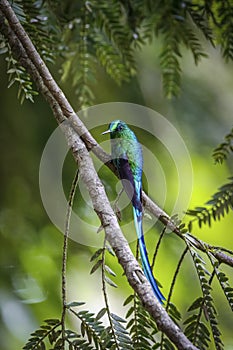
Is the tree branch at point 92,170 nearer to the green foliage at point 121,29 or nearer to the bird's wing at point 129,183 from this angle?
the bird's wing at point 129,183

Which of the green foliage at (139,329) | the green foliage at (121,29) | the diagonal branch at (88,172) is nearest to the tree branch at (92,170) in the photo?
the diagonal branch at (88,172)

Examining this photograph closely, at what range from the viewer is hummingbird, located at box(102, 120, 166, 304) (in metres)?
0.69

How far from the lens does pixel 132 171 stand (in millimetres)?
802

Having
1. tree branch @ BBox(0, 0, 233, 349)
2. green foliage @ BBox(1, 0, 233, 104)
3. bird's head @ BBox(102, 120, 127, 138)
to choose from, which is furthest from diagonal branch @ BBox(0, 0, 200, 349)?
green foliage @ BBox(1, 0, 233, 104)

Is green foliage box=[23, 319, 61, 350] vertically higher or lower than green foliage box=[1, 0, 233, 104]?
lower

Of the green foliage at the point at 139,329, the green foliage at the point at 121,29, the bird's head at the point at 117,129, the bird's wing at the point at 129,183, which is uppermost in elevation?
the green foliage at the point at 121,29

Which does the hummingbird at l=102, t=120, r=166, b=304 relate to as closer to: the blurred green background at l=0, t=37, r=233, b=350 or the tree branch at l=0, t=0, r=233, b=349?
the tree branch at l=0, t=0, r=233, b=349

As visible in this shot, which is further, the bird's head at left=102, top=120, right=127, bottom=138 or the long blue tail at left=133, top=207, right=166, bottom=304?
the bird's head at left=102, top=120, right=127, bottom=138

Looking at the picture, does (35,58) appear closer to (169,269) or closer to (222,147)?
(222,147)

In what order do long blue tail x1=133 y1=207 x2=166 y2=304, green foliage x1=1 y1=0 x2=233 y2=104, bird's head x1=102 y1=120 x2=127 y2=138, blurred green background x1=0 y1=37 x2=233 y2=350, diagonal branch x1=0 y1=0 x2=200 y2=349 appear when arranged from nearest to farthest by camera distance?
diagonal branch x1=0 y1=0 x2=200 y2=349 → long blue tail x1=133 y1=207 x2=166 y2=304 → bird's head x1=102 y1=120 x2=127 y2=138 → green foliage x1=1 y1=0 x2=233 y2=104 → blurred green background x1=0 y1=37 x2=233 y2=350

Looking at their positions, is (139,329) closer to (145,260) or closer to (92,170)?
(145,260)

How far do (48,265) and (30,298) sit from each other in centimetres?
9

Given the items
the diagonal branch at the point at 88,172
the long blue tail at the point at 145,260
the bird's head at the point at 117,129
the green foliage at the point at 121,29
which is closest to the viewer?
the diagonal branch at the point at 88,172

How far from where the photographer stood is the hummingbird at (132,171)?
69 centimetres
